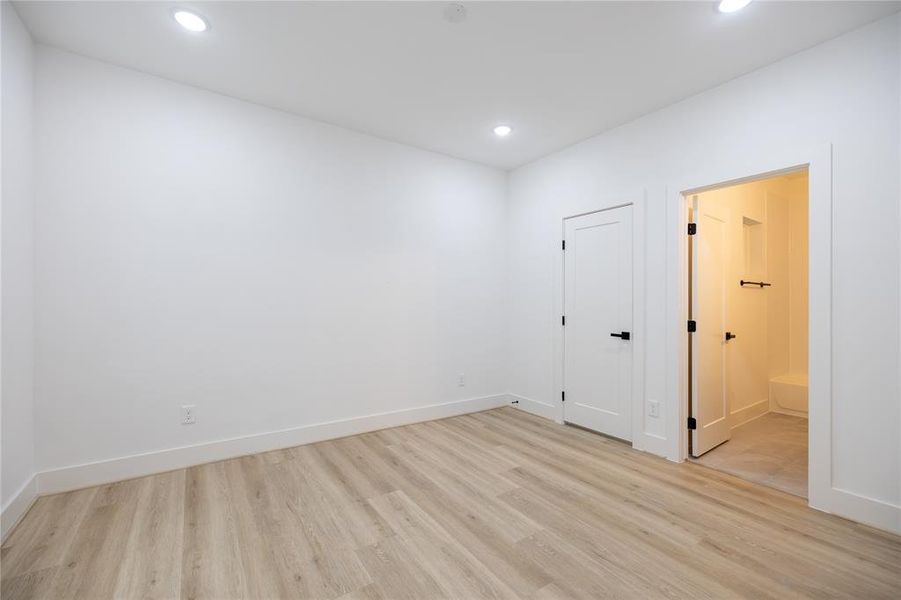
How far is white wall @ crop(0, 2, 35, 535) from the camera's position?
79.3 inches

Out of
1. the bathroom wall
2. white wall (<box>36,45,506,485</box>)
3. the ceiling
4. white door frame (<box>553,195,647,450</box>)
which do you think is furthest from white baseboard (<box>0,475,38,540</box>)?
the bathroom wall

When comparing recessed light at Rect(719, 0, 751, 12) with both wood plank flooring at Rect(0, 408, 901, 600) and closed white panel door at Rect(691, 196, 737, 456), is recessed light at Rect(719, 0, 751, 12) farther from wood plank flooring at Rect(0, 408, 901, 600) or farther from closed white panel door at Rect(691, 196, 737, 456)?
wood plank flooring at Rect(0, 408, 901, 600)

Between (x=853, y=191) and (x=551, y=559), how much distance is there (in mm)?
2685

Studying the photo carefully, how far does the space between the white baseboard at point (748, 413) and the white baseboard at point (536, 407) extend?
5.32 ft

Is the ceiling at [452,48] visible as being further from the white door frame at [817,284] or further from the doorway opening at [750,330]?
the doorway opening at [750,330]

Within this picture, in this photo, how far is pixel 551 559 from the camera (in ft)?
6.02

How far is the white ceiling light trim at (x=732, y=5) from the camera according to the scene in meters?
2.01

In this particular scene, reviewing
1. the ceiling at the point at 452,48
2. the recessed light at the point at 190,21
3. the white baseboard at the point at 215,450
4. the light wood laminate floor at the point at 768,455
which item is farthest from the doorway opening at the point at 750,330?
the recessed light at the point at 190,21

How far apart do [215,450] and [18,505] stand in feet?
3.29

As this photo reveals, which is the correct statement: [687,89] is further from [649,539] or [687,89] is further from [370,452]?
[370,452]

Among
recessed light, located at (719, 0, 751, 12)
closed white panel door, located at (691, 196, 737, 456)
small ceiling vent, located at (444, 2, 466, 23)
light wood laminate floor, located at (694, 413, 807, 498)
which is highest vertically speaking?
small ceiling vent, located at (444, 2, 466, 23)

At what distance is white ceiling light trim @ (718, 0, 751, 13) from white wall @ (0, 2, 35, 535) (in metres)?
3.86

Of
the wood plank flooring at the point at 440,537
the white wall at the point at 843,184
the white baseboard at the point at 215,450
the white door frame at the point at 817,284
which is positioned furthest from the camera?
the white baseboard at the point at 215,450

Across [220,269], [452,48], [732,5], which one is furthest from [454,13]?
[220,269]
